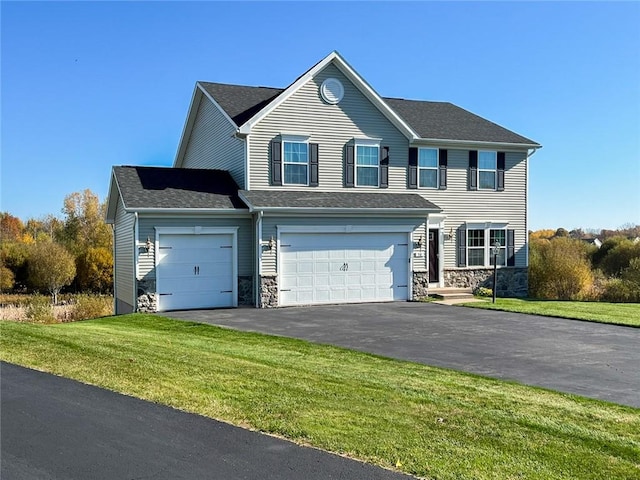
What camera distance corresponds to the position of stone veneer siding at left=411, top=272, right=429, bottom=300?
20953 millimetres

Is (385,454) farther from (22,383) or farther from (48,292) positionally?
(48,292)

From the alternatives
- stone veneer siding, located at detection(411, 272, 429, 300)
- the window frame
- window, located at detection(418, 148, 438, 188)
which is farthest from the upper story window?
the window frame

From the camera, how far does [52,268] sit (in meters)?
34.6

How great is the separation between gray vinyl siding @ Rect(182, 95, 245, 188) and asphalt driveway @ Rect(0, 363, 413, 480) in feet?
46.6

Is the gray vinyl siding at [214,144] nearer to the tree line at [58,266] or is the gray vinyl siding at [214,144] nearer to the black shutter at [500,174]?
the black shutter at [500,174]

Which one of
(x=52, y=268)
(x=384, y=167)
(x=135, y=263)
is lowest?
(x=52, y=268)

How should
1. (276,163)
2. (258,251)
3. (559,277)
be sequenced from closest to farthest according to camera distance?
(258,251) → (276,163) → (559,277)

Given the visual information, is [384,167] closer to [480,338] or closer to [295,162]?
[295,162]

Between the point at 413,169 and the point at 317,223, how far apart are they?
210 inches

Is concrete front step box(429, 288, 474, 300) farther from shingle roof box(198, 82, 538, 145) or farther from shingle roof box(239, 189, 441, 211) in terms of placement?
shingle roof box(198, 82, 538, 145)

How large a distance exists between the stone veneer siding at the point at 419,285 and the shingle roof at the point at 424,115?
547 cm

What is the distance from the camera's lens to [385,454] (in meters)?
5.37

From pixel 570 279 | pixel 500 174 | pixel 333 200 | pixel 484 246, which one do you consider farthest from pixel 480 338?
pixel 570 279

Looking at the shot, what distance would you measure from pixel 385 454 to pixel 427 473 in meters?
0.50
